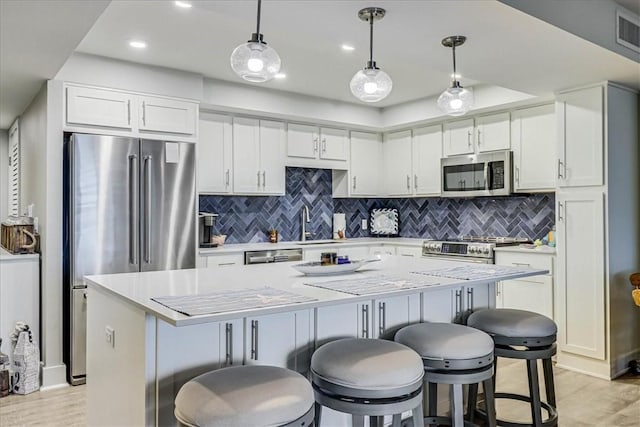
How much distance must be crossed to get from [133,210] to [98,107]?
33.2 inches

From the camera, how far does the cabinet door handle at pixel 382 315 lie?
241 centimetres

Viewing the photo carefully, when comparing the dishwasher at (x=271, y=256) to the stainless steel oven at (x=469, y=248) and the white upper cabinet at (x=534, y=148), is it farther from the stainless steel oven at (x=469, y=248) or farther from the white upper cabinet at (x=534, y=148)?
the white upper cabinet at (x=534, y=148)

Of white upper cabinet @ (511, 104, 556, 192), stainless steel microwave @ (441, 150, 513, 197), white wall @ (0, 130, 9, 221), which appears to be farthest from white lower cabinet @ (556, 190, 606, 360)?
white wall @ (0, 130, 9, 221)

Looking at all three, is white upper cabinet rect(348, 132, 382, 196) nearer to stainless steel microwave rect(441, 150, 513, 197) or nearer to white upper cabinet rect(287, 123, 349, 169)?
white upper cabinet rect(287, 123, 349, 169)

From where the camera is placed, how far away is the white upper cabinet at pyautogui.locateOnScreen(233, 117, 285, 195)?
15.6 feet

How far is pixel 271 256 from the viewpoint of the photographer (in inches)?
183

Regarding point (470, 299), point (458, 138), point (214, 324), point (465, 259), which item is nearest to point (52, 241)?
point (214, 324)

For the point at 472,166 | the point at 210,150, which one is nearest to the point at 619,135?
the point at 472,166

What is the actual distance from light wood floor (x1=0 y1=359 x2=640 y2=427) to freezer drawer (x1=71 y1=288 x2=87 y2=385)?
0.33 feet

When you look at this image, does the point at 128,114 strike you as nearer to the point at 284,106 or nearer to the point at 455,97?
the point at 284,106

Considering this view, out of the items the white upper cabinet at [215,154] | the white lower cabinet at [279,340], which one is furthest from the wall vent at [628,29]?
the white upper cabinet at [215,154]

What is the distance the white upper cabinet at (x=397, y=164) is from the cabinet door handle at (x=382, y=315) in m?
3.32

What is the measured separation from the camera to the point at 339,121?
207 inches

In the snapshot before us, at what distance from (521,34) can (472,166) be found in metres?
2.37
